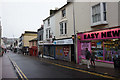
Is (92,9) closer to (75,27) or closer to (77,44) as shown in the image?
Answer: (75,27)

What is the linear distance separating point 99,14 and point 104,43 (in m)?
3.00

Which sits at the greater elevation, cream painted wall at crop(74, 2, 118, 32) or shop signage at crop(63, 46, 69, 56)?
cream painted wall at crop(74, 2, 118, 32)

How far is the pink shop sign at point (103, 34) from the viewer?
10173mm

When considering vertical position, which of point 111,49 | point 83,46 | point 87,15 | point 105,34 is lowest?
point 111,49

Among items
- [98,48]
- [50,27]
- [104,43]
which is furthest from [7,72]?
[50,27]

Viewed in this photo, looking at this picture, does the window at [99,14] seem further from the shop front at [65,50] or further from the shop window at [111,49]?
the shop front at [65,50]

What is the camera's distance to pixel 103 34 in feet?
37.2

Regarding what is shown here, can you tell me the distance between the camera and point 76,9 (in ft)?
52.0

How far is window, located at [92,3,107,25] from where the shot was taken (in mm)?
11359

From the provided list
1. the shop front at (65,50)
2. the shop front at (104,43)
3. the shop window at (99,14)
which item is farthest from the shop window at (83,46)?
the shop window at (99,14)

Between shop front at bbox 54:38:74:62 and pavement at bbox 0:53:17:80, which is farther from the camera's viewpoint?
shop front at bbox 54:38:74:62

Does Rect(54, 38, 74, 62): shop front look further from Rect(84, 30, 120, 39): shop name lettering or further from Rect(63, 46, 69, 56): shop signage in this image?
Rect(84, 30, 120, 39): shop name lettering

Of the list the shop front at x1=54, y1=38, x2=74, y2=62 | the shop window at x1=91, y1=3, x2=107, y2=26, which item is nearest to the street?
the shop front at x1=54, y1=38, x2=74, y2=62

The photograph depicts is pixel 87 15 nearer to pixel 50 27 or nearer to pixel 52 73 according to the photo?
pixel 52 73
